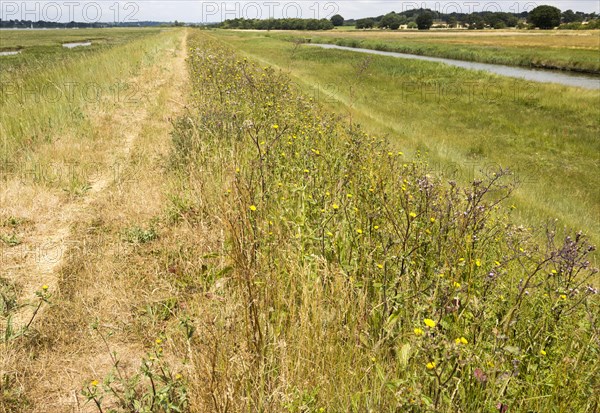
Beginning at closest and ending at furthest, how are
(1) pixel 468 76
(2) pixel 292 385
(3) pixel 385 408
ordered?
(3) pixel 385 408, (2) pixel 292 385, (1) pixel 468 76

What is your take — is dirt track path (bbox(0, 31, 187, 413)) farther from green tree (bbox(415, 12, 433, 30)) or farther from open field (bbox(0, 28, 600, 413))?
green tree (bbox(415, 12, 433, 30))

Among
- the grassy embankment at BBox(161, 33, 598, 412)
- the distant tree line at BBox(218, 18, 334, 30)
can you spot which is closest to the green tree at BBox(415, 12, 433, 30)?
the distant tree line at BBox(218, 18, 334, 30)

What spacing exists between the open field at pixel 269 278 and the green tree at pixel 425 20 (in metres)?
153

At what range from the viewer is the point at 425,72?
97.0 ft

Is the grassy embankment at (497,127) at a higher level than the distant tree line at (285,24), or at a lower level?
lower

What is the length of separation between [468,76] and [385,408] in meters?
29.7

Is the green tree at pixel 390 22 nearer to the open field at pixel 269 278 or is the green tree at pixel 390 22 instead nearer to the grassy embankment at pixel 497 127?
the grassy embankment at pixel 497 127

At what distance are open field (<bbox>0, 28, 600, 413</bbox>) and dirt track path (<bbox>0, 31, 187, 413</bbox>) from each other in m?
0.02

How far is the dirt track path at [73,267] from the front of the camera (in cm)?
249

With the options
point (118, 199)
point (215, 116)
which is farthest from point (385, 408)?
point (215, 116)

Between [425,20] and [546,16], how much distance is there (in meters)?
40.3

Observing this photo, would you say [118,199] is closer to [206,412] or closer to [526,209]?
[206,412]

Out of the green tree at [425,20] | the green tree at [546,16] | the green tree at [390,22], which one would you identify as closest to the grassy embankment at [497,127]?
the green tree at [546,16]

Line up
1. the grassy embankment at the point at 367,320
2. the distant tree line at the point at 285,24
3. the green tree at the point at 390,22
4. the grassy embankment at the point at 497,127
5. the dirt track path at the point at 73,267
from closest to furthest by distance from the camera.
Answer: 1. the grassy embankment at the point at 367,320
2. the dirt track path at the point at 73,267
3. the grassy embankment at the point at 497,127
4. the green tree at the point at 390,22
5. the distant tree line at the point at 285,24
